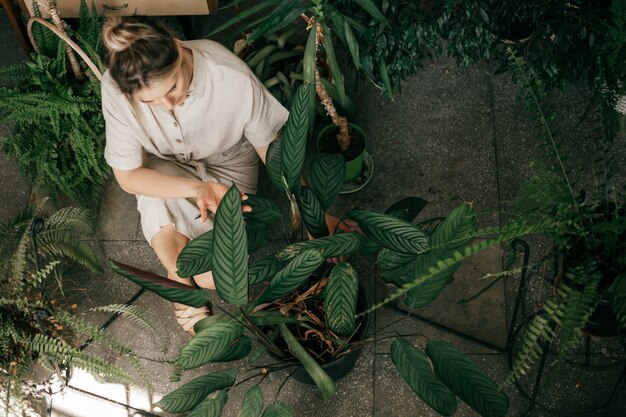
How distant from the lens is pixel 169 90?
1779 mm

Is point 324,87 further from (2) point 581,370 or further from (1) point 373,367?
(2) point 581,370

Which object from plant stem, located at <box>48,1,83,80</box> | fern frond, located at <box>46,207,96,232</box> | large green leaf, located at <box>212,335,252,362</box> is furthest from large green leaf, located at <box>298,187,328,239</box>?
plant stem, located at <box>48,1,83,80</box>

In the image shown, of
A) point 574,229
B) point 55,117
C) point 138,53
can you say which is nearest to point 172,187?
point 138,53

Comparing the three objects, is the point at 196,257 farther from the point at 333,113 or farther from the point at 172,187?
the point at 333,113

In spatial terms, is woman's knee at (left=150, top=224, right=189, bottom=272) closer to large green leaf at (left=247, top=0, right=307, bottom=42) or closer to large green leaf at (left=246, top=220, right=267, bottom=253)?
large green leaf at (left=246, top=220, right=267, bottom=253)

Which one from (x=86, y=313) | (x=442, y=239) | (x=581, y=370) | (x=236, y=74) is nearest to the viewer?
(x=442, y=239)

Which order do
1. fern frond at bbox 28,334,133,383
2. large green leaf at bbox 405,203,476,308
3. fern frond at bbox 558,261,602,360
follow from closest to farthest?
fern frond at bbox 558,261,602,360 < large green leaf at bbox 405,203,476,308 < fern frond at bbox 28,334,133,383

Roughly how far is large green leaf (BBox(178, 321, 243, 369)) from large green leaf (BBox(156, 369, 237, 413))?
0.31ft

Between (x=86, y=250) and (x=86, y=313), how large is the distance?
305 millimetres

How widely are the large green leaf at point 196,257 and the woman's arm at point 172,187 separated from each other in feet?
0.79

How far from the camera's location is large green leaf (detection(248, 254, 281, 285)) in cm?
178

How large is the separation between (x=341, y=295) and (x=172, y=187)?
649mm

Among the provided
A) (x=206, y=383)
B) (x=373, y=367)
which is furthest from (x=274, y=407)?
(x=373, y=367)

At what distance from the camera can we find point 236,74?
194 cm
